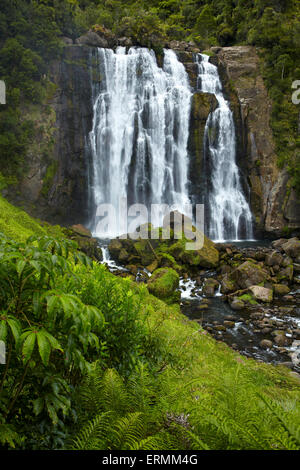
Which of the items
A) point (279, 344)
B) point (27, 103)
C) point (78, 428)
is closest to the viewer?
point (78, 428)

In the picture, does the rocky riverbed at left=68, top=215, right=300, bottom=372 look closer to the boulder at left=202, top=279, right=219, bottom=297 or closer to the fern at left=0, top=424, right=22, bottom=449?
the boulder at left=202, top=279, right=219, bottom=297

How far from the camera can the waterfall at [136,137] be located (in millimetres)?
23734

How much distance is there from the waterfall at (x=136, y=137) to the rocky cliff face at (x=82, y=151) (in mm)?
809

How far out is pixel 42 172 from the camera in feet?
73.9

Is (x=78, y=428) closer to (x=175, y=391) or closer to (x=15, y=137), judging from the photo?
(x=175, y=391)

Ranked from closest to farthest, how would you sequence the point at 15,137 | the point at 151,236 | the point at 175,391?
the point at 175,391 → the point at 151,236 → the point at 15,137

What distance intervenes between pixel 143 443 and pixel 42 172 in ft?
75.7

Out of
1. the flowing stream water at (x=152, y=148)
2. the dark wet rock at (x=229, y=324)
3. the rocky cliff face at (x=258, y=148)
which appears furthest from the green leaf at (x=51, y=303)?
the rocky cliff face at (x=258, y=148)

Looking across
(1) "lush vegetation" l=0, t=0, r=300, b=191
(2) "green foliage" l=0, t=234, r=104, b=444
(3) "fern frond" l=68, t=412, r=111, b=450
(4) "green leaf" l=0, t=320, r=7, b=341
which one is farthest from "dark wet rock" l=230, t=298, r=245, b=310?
(1) "lush vegetation" l=0, t=0, r=300, b=191

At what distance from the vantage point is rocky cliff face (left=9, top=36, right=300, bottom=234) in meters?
Answer: 22.6

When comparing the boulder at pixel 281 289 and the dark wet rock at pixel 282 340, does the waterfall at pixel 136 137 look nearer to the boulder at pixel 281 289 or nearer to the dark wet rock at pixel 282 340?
the boulder at pixel 281 289

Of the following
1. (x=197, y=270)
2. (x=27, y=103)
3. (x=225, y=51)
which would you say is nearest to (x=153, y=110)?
(x=27, y=103)

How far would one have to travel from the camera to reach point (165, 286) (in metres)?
11.6

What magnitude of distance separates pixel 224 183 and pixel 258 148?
174 inches
